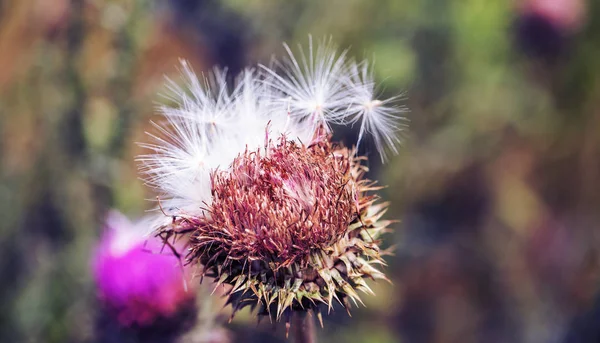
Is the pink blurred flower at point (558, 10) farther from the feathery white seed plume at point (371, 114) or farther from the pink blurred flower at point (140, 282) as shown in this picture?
the pink blurred flower at point (140, 282)

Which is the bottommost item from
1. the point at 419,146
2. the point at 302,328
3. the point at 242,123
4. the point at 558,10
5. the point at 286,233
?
the point at 302,328

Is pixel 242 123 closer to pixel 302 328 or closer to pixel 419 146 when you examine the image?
pixel 302 328

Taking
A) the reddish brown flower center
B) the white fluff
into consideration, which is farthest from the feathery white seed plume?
the reddish brown flower center

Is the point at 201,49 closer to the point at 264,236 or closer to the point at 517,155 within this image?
the point at 517,155

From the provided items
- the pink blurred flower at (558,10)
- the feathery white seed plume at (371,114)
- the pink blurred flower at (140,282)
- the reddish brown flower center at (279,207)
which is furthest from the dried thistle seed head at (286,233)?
the pink blurred flower at (558,10)

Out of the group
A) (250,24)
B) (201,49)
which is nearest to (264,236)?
(250,24)

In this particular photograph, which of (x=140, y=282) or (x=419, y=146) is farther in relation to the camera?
(x=419, y=146)

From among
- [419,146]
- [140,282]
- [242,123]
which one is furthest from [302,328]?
[419,146]
